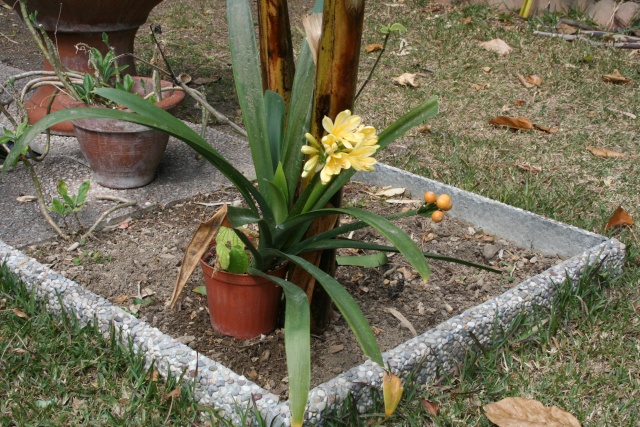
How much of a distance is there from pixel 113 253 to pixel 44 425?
863mm

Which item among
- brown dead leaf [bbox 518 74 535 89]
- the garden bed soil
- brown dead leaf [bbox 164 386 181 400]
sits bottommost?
brown dead leaf [bbox 518 74 535 89]

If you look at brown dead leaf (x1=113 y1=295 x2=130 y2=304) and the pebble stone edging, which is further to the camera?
brown dead leaf (x1=113 y1=295 x2=130 y2=304)

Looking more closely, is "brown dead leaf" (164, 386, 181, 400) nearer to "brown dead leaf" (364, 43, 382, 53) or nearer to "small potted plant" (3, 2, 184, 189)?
"small potted plant" (3, 2, 184, 189)

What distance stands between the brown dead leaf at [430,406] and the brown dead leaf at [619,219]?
1357 millimetres

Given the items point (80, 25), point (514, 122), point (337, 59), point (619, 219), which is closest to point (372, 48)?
point (514, 122)

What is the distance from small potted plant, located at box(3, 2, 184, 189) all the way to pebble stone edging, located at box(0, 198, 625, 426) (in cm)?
65

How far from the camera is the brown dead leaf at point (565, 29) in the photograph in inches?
223

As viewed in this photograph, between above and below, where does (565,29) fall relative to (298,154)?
below

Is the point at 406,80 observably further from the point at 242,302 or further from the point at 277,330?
the point at 242,302

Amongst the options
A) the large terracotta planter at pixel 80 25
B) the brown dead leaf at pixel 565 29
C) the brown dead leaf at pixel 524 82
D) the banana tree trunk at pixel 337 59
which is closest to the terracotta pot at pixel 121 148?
the large terracotta planter at pixel 80 25

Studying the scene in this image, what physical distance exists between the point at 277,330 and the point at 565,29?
4.38 m

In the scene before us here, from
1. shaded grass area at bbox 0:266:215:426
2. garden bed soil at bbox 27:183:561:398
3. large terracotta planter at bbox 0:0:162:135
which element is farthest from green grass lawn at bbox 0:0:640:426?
large terracotta planter at bbox 0:0:162:135

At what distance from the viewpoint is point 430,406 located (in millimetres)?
1963

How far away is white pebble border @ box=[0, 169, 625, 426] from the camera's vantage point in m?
1.81
